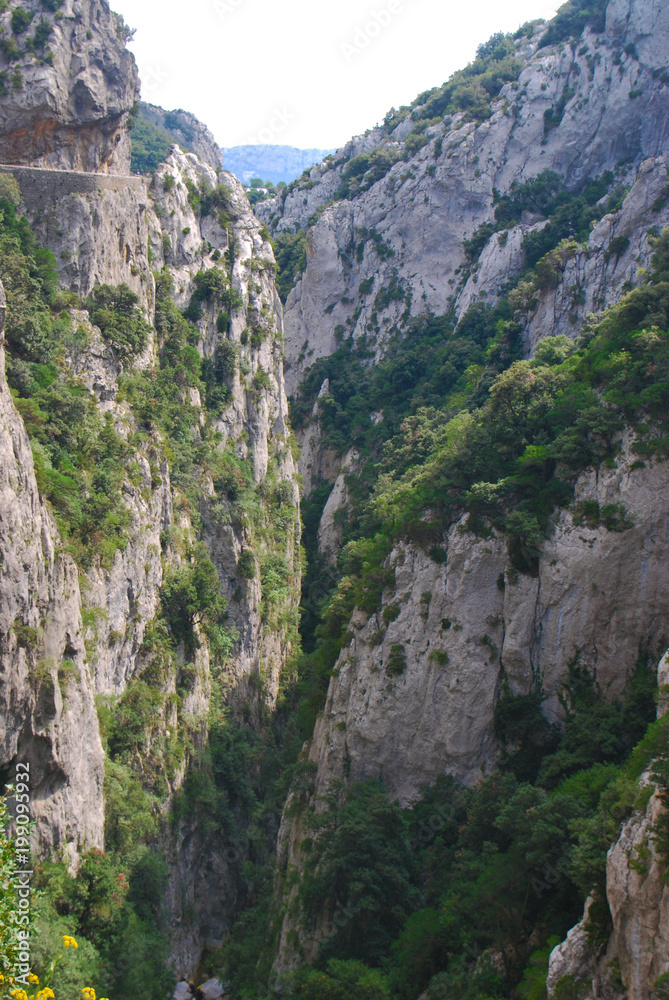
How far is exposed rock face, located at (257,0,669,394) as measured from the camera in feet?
157

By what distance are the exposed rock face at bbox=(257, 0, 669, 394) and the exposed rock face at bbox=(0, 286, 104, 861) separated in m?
36.8

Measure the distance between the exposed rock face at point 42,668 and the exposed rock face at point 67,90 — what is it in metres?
20.3

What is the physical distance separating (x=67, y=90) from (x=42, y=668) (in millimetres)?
34236

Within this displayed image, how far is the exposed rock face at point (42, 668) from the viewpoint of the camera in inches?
862

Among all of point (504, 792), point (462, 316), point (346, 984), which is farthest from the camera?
point (462, 316)

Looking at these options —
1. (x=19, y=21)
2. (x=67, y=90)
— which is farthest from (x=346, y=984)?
(x=19, y=21)

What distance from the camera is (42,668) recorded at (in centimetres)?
2364

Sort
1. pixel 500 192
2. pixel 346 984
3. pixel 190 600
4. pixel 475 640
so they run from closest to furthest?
pixel 346 984
pixel 475 640
pixel 190 600
pixel 500 192

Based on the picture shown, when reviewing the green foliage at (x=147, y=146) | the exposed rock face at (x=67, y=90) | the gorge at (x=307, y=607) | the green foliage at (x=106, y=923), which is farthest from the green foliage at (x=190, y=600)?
the green foliage at (x=147, y=146)

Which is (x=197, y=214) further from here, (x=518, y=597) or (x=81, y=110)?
(x=518, y=597)

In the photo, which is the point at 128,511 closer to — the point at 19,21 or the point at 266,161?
the point at 19,21

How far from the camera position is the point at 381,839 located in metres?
26.0

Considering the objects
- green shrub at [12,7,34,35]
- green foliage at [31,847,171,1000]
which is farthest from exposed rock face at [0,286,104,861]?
green shrub at [12,7,34,35]

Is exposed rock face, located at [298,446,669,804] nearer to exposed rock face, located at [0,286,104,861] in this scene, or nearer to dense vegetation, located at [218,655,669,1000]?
dense vegetation, located at [218,655,669,1000]
